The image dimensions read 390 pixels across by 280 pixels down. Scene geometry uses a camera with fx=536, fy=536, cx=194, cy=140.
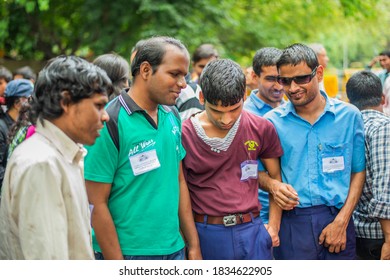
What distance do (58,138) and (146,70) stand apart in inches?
33.3

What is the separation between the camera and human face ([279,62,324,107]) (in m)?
3.35

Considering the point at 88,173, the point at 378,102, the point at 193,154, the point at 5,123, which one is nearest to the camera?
the point at 88,173

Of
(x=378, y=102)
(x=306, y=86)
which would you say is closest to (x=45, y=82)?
(x=306, y=86)

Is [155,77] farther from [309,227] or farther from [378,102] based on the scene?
[378,102]

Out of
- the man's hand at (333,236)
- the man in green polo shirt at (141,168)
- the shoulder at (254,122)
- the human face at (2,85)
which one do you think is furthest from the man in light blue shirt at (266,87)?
the human face at (2,85)

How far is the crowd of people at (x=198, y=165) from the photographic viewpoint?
2.10m

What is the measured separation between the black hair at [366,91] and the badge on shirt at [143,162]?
6.01ft

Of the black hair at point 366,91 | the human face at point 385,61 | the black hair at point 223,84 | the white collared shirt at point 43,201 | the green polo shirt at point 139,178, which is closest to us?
the white collared shirt at point 43,201

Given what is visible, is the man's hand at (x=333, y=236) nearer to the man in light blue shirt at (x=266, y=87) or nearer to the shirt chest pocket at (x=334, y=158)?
the shirt chest pocket at (x=334, y=158)

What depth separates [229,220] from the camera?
3.05 meters

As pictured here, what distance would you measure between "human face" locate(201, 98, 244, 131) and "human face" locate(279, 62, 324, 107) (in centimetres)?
48

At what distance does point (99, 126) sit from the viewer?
2.19 metres

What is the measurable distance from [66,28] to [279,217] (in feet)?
37.2

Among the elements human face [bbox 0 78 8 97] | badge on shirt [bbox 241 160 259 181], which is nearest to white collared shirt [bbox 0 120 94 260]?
badge on shirt [bbox 241 160 259 181]
